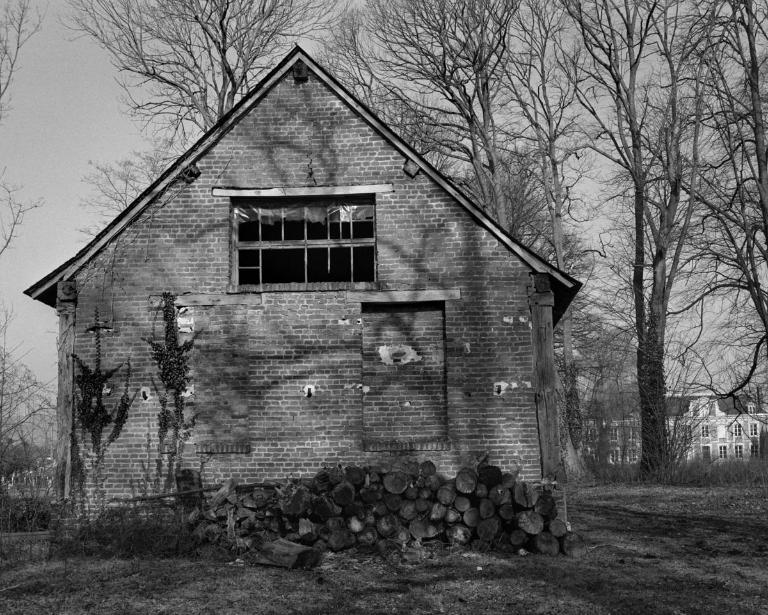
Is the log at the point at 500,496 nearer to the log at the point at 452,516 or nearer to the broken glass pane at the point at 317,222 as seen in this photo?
the log at the point at 452,516

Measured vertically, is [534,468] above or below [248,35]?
below

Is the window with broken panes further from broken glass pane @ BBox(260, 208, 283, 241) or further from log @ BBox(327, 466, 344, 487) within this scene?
log @ BBox(327, 466, 344, 487)

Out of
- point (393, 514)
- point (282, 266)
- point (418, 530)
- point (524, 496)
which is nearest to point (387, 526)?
point (393, 514)

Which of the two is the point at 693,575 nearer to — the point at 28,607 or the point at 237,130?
the point at 28,607

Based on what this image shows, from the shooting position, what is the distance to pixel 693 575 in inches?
383

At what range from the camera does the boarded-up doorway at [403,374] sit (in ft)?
41.2

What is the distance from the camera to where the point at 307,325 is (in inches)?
504

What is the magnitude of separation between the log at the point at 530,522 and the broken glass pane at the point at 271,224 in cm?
575

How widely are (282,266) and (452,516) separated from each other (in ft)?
15.9

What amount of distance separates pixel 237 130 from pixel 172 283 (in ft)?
8.91

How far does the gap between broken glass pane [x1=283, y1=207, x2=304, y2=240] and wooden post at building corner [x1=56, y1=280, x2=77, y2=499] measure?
3.47m

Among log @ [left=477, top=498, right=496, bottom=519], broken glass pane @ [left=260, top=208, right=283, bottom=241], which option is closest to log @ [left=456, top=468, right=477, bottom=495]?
log @ [left=477, top=498, right=496, bottom=519]

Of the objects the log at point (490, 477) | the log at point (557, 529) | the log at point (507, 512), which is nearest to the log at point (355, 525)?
the log at point (490, 477)

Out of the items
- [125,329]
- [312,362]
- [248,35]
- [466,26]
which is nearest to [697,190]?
[466,26]
